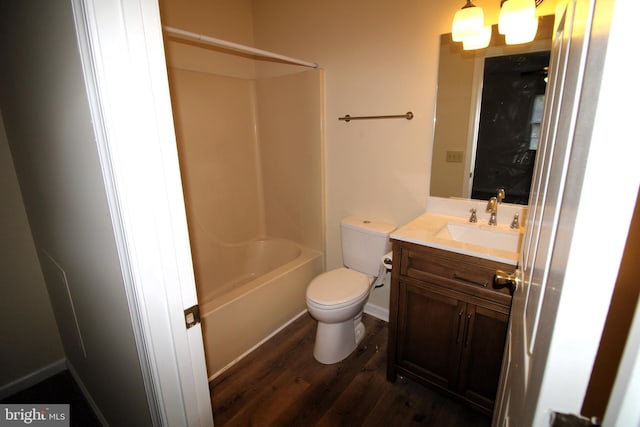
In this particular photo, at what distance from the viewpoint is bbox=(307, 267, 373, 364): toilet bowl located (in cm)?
181

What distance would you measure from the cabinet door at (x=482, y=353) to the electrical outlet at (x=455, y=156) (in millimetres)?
861

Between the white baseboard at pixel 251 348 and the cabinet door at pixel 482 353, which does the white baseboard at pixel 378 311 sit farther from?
the cabinet door at pixel 482 353

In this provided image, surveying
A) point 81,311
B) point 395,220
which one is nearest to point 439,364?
point 395,220

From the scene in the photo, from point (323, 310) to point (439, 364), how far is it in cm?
69

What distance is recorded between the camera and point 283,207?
2.78 metres

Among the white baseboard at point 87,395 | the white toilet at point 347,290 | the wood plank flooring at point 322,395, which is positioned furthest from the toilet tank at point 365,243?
the white baseboard at point 87,395

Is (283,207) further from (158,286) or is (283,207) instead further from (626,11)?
(626,11)

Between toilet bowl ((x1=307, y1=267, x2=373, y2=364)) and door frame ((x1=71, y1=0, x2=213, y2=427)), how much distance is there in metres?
1.02

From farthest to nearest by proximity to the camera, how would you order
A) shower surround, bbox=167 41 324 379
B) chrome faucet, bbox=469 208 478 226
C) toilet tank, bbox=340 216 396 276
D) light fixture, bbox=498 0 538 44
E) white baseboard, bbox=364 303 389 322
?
white baseboard, bbox=364 303 389 322
shower surround, bbox=167 41 324 379
toilet tank, bbox=340 216 396 276
chrome faucet, bbox=469 208 478 226
light fixture, bbox=498 0 538 44

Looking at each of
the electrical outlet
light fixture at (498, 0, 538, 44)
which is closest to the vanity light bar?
the electrical outlet

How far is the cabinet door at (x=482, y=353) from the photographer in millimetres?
1334

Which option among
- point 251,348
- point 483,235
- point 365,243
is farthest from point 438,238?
point 251,348

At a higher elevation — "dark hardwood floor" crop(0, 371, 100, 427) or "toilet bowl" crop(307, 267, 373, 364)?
"toilet bowl" crop(307, 267, 373, 364)

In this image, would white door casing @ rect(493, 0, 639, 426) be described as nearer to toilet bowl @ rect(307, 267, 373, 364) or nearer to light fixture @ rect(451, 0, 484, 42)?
light fixture @ rect(451, 0, 484, 42)
